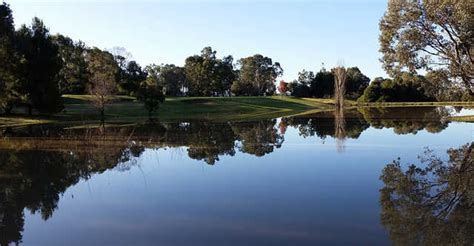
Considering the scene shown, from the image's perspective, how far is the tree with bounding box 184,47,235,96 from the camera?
406ft

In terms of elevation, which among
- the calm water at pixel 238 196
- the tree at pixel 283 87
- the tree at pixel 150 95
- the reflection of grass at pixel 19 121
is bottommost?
the reflection of grass at pixel 19 121

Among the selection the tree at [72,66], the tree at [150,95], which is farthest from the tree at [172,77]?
the tree at [150,95]

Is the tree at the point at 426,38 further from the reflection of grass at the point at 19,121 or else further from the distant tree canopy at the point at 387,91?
the distant tree canopy at the point at 387,91

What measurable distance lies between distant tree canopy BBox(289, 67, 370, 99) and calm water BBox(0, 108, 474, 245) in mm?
103891

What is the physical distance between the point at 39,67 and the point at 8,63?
15.3 feet

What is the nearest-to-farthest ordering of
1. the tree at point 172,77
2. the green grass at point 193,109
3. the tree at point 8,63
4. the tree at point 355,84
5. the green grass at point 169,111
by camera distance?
1. the tree at point 8,63
2. the green grass at point 169,111
3. the green grass at point 193,109
4. the tree at point 355,84
5. the tree at point 172,77

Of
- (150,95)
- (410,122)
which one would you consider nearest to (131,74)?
(150,95)

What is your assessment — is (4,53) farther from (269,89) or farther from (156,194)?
(269,89)

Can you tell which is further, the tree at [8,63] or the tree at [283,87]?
the tree at [283,87]

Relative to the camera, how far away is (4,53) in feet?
133

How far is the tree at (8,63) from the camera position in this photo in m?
40.6

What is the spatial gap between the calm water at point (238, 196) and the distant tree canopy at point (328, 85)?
104 metres

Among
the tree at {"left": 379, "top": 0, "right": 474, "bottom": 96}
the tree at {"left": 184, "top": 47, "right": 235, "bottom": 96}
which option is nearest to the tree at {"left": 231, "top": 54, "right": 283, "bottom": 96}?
the tree at {"left": 184, "top": 47, "right": 235, "bottom": 96}

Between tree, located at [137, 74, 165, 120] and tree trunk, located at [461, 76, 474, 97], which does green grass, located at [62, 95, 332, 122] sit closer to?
tree, located at [137, 74, 165, 120]
